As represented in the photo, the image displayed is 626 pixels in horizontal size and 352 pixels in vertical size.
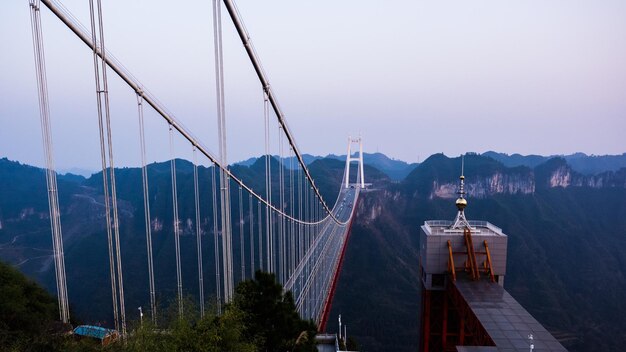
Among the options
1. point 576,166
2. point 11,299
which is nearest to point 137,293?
point 11,299

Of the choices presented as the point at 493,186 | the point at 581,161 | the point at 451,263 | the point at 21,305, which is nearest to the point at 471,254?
the point at 451,263

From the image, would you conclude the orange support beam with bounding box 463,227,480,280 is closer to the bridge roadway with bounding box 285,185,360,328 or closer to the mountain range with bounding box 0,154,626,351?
the bridge roadway with bounding box 285,185,360,328

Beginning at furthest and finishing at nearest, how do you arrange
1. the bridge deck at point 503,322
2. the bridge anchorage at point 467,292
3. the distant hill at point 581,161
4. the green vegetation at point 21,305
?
the distant hill at point 581,161 → the green vegetation at point 21,305 → the bridge anchorage at point 467,292 → the bridge deck at point 503,322

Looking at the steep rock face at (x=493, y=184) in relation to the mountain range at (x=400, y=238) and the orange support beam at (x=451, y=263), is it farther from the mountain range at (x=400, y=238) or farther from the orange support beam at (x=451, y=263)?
the orange support beam at (x=451, y=263)

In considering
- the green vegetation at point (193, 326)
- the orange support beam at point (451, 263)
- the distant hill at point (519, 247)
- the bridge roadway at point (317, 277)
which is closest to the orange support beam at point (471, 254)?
the orange support beam at point (451, 263)

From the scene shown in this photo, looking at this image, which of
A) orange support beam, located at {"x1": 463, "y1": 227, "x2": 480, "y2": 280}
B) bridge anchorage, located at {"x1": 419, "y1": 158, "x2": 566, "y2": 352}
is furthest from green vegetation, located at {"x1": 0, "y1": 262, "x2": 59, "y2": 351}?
orange support beam, located at {"x1": 463, "y1": 227, "x2": 480, "y2": 280}

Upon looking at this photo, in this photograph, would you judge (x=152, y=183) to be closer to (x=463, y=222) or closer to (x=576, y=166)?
(x=463, y=222)
